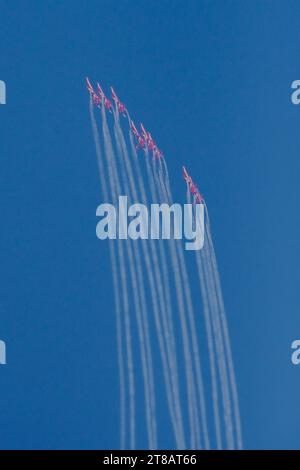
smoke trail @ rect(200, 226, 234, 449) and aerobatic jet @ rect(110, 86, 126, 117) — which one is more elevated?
aerobatic jet @ rect(110, 86, 126, 117)

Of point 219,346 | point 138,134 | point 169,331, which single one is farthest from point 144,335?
point 138,134

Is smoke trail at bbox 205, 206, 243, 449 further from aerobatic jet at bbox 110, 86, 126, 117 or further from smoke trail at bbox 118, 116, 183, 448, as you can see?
aerobatic jet at bbox 110, 86, 126, 117

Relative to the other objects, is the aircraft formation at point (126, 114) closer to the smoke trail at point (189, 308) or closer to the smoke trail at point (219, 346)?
the smoke trail at point (189, 308)

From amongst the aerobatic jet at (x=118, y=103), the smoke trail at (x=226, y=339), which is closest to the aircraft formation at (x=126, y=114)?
the aerobatic jet at (x=118, y=103)

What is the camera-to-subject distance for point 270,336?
1575 mm

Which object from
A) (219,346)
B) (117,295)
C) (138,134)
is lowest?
(219,346)

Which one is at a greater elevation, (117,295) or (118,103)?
(118,103)

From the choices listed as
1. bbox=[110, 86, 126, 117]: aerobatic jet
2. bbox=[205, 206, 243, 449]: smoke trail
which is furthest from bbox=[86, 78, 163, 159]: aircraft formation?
bbox=[205, 206, 243, 449]: smoke trail

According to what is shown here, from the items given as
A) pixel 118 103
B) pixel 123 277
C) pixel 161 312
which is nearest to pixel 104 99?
pixel 118 103

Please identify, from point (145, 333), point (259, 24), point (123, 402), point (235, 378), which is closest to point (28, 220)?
point (145, 333)

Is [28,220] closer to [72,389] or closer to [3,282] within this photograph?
[3,282]

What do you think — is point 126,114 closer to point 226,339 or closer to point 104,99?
point 104,99

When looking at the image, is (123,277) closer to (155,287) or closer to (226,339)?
(155,287)

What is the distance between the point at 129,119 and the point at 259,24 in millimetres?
404
